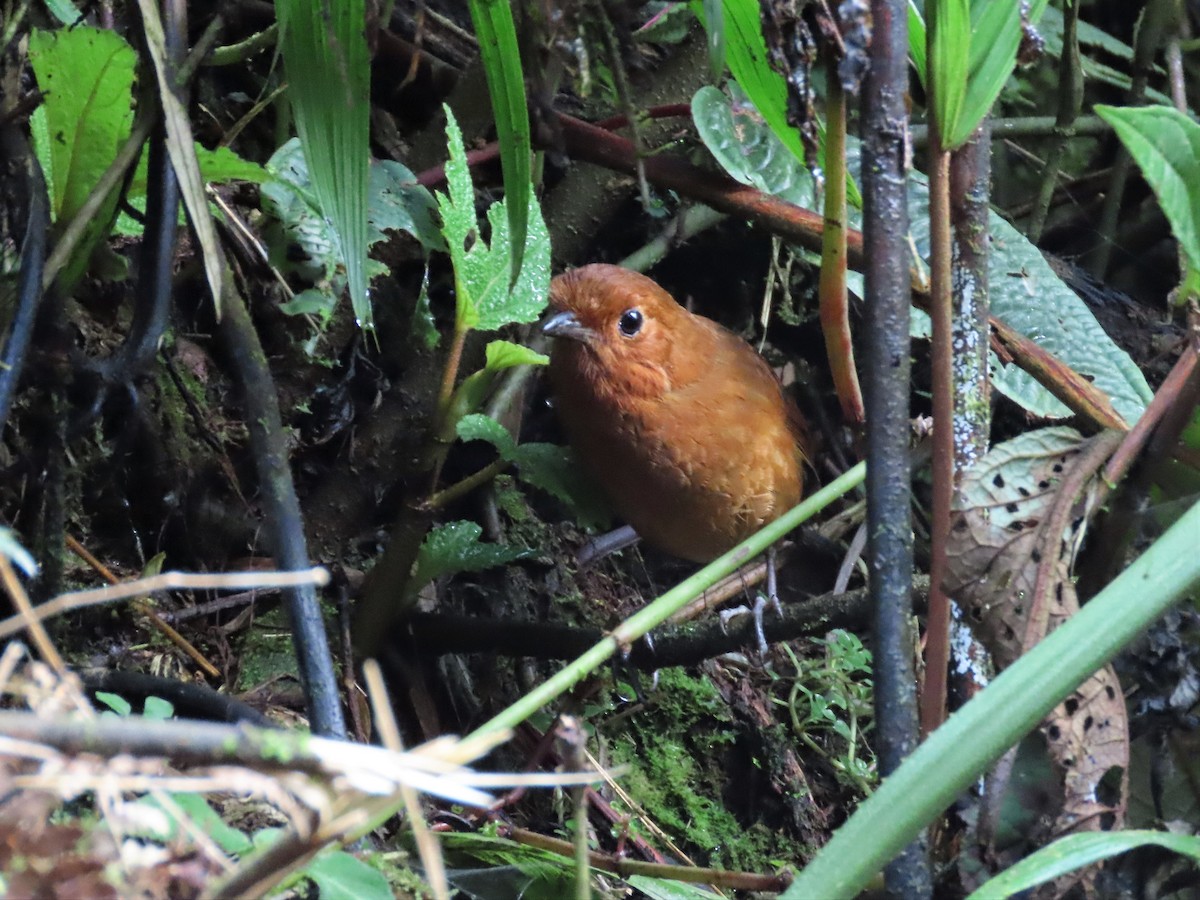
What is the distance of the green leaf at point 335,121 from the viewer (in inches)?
58.8

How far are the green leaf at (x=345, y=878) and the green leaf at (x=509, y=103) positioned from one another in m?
0.73

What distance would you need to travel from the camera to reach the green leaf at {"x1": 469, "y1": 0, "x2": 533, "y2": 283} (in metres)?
1.41

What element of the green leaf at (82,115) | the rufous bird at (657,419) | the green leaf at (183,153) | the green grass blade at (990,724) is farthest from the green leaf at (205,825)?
A: the rufous bird at (657,419)

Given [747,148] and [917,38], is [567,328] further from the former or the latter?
[917,38]

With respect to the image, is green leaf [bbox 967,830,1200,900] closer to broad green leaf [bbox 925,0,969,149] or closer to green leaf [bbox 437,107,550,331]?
broad green leaf [bbox 925,0,969,149]

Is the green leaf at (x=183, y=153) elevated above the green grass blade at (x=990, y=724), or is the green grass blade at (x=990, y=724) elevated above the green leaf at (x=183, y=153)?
the green leaf at (x=183, y=153)

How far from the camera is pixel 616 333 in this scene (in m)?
2.54

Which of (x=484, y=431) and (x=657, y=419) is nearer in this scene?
(x=484, y=431)

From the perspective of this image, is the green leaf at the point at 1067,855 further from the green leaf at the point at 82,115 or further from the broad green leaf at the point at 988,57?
the green leaf at the point at 82,115

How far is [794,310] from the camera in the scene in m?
3.19

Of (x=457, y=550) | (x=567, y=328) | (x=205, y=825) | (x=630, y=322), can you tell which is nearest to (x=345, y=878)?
(x=205, y=825)

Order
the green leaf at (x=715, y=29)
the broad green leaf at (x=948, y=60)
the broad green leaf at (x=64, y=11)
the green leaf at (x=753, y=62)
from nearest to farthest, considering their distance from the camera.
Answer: the broad green leaf at (x=948, y=60) → the green leaf at (x=715, y=29) → the green leaf at (x=753, y=62) → the broad green leaf at (x=64, y=11)

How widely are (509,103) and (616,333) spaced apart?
1125 mm

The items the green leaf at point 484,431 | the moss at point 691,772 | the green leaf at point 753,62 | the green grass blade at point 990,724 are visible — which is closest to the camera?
the green grass blade at point 990,724
